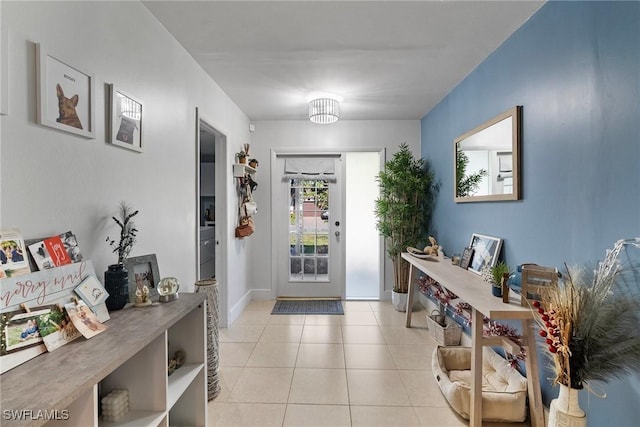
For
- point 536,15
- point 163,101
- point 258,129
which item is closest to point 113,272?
point 163,101

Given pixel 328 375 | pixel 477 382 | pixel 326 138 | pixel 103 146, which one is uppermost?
pixel 326 138

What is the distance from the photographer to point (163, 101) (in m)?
2.02

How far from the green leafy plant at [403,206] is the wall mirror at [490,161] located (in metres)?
0.78

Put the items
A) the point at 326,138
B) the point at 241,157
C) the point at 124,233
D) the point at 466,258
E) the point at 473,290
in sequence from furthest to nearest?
the point at 326,138 < the point at 241,157 < the point at 466,258 < the point at 473,290 < the point at 124,233

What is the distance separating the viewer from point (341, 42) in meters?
2.20

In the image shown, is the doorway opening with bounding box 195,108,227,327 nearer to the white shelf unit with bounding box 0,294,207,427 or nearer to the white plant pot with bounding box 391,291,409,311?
the white shelf unit with bounding box 0,294,207,427

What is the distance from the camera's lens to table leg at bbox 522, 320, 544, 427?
1.71 metres

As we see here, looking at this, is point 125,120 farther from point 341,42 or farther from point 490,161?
point 490,161

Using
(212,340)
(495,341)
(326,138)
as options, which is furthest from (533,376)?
(326,138)

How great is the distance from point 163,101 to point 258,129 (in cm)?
227

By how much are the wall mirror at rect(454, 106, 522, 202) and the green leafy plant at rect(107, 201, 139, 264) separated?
2346 millimetres

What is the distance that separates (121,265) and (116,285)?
94mm

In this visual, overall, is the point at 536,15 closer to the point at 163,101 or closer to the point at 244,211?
the point at 163,101

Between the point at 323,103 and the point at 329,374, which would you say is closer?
the point at 329,374
